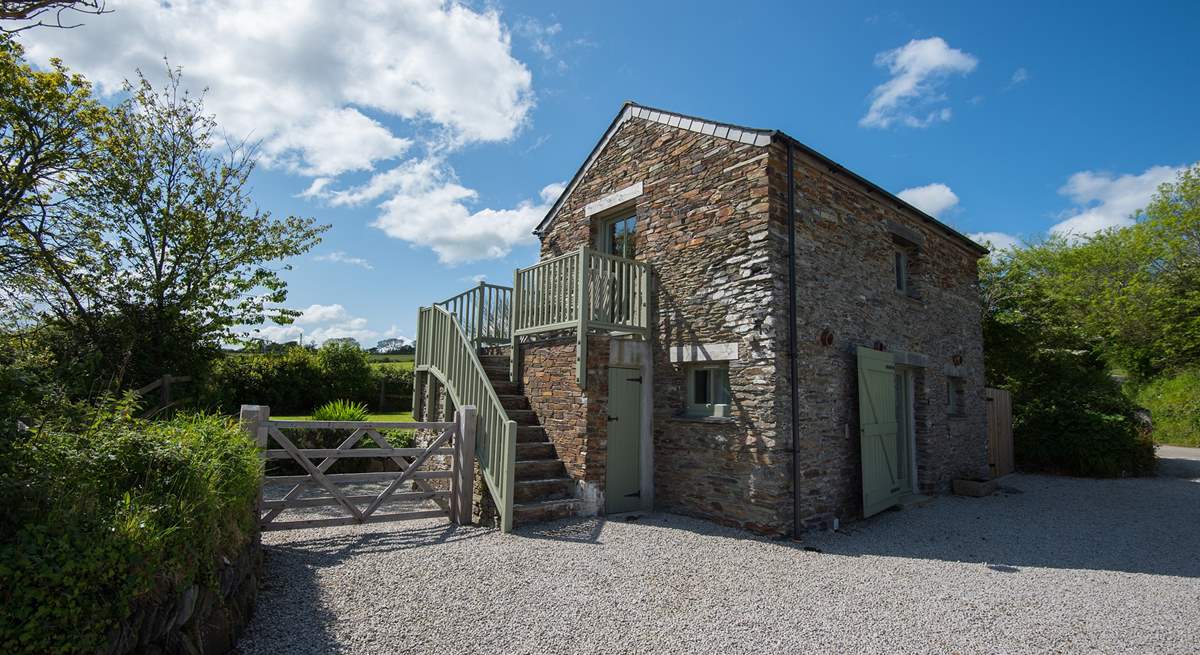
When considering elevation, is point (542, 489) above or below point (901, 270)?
below

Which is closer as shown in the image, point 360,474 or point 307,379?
point 360,474

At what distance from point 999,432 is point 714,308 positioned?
913 cm

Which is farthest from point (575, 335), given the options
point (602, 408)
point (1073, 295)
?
point (1073, 295)

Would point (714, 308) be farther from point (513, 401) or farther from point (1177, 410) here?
point (1177, 410)

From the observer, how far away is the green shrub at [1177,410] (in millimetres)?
19047

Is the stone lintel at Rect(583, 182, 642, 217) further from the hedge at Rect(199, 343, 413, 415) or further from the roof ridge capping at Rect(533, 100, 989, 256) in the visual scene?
the hedge at Rect(199, 343, 413, 415)

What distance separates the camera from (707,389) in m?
8.16

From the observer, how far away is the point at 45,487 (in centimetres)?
290

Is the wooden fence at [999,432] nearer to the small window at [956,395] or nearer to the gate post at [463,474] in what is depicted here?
the small window at [956,395]

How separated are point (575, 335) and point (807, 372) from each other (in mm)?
3102

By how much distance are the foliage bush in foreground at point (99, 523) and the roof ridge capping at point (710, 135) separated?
6.86 metres

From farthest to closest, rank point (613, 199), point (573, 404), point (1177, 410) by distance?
point (1177, 410)
point (613, 199)
point (573, 404)

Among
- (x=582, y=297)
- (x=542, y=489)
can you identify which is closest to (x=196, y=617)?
(x=542, y=489)

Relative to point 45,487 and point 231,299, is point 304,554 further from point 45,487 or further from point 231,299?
point 231,299
